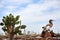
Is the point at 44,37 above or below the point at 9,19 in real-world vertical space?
below

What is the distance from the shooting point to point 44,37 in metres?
36.9

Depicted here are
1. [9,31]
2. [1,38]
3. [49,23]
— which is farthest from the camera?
[1,38]

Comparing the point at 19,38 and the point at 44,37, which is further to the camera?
the point at 19,38

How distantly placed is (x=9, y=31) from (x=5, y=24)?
2115 mm

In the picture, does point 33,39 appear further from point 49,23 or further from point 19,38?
point 49,23

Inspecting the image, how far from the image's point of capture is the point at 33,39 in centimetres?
5059

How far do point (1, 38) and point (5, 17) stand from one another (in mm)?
6473

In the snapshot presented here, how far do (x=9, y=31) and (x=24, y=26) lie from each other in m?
3.39

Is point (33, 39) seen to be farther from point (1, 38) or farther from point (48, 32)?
point (48, 32)

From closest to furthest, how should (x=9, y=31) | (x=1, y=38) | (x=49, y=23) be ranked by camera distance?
1. (x=49, y=23)
2. (x=9, y=31)
3. (x=1, y=38)

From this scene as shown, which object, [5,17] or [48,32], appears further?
[5,17]

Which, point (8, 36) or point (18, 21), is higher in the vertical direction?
point (18, 21)

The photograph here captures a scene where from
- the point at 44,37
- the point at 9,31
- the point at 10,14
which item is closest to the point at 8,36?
the point at 9,31

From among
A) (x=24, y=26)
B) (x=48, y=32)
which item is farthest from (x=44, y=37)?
(x=24, y=26)
